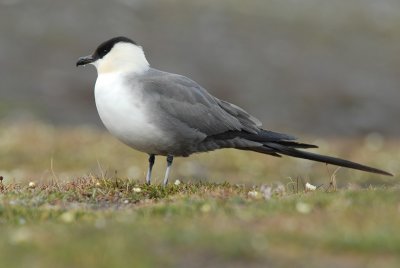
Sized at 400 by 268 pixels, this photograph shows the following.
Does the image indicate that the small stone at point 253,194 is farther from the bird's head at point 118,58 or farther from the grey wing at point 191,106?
the bird's head at point 118,58

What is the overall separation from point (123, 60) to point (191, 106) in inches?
45.0

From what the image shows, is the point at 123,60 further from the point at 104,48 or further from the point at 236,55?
the point at 236,55

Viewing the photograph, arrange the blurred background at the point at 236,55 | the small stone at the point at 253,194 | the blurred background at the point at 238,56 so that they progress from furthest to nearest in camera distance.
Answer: the blurred background at the point at 236,55 < the blurred background at the point at 238,56 < the small stone at the point at 253,194

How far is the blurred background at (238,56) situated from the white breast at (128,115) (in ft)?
68.7

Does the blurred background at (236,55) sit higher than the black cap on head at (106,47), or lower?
higher

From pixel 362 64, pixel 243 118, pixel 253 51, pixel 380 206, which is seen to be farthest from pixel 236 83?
pixel 380 206

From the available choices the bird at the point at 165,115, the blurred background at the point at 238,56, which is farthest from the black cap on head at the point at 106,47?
the blurred background at the point at 238,56

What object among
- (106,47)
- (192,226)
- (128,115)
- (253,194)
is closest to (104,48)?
(106,47)

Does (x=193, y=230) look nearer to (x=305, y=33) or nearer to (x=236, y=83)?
(x=236, y=83)

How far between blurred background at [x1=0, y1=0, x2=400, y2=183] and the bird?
65.2ft

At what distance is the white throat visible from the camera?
10.3m

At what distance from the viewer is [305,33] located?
4766 centimetres

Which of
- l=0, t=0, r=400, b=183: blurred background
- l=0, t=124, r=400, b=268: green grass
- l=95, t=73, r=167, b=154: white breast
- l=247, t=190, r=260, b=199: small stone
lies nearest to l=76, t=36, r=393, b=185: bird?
l=95, t=73, r=167, b=154: white breast

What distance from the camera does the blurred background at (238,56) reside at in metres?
36.8
